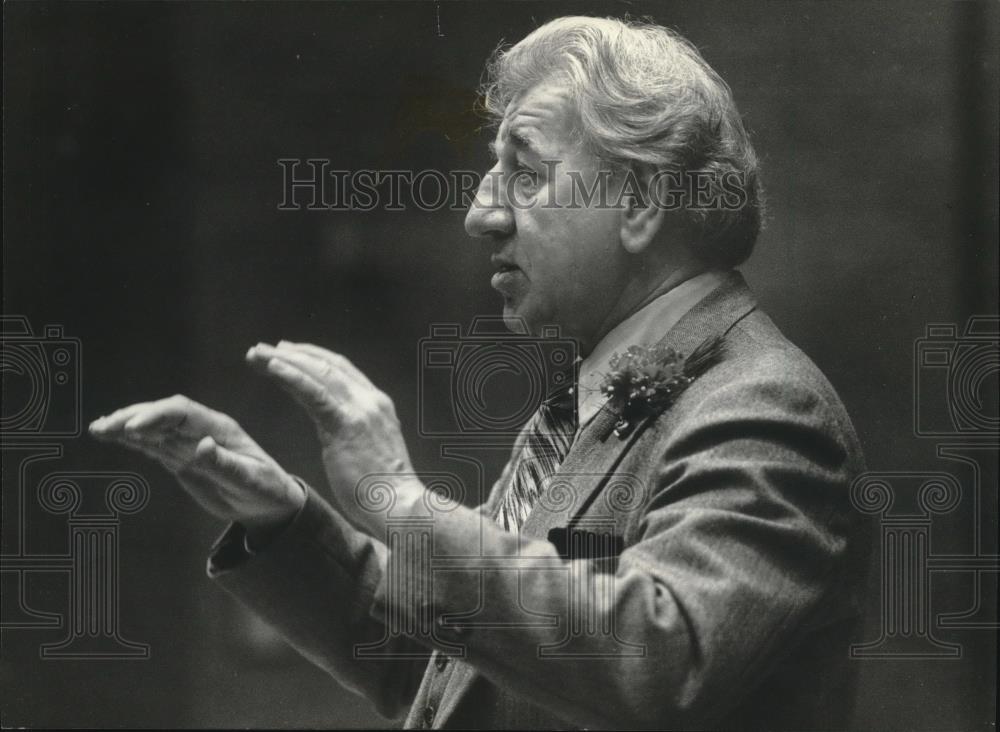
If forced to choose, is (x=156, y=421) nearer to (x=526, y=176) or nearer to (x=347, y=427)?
(x=347, y=427)

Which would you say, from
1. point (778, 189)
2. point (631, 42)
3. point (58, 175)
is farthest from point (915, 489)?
point (58, 175)

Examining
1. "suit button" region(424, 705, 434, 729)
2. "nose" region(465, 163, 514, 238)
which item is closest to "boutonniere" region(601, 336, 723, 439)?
"nose" region(465, 163, 514, 238)

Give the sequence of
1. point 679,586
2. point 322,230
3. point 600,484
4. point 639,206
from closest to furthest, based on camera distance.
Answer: point 679,586 → point 600,484 → point 639,206 → point 322,230

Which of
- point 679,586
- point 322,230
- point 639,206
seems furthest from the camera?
point 322,230

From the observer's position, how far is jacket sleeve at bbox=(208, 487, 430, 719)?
2234 millimetres

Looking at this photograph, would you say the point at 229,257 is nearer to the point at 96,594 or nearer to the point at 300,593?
the point at 96,594

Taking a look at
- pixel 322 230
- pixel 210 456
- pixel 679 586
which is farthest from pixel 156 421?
pixel 322 230

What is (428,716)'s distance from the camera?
7.99 feet

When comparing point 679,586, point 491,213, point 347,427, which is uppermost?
point 491,213

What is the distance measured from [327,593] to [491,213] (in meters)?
0.84

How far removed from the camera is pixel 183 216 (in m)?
3.29

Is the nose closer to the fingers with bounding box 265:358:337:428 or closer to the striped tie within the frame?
the striped tie

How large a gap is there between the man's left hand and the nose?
1.83 ft

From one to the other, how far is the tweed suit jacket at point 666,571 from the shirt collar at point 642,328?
0.04 m
